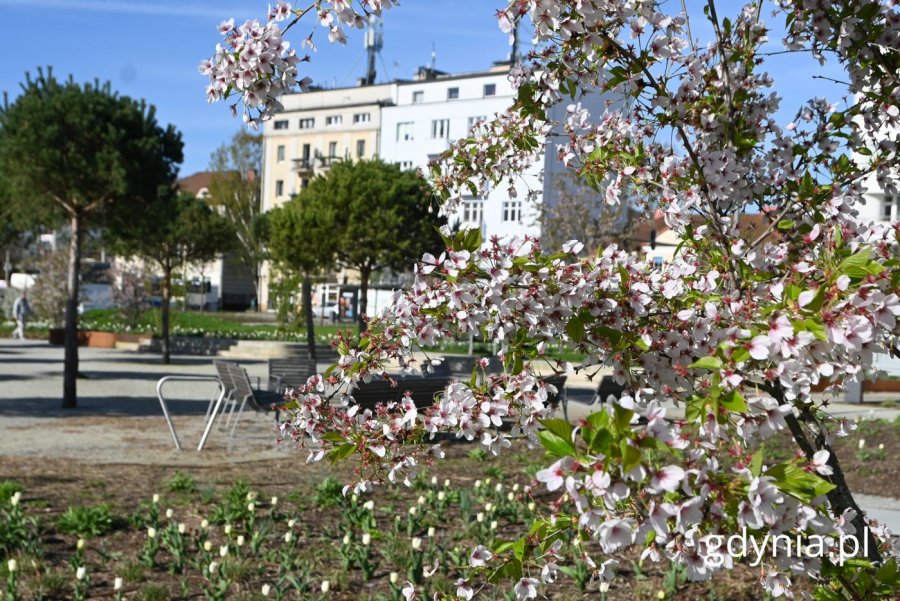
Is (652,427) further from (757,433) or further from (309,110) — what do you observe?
(309,110)

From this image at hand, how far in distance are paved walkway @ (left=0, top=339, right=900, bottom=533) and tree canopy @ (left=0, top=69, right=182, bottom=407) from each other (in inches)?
46.7

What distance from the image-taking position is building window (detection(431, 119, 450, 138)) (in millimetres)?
62031

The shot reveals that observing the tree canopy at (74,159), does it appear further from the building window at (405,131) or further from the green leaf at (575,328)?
the building window at (405,131)

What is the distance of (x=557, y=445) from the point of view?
1853 mm

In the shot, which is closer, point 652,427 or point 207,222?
point 652,427

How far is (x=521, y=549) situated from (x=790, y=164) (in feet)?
6.21

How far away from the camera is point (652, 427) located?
5.93 feet

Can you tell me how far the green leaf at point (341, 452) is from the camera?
110 inches

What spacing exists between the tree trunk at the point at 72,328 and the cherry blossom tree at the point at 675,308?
11998mm

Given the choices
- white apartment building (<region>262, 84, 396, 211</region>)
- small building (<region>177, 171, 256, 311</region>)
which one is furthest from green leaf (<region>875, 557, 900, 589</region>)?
small building (<region>177, 171, 256, 311</region>)

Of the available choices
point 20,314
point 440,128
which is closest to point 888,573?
point 20,314

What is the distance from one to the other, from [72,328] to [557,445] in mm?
14055

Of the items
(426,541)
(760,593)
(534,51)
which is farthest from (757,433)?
(426,541)

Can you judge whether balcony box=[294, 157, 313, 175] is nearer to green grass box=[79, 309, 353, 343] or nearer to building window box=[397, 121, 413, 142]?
building window box=[397, 121, 413, 142]
